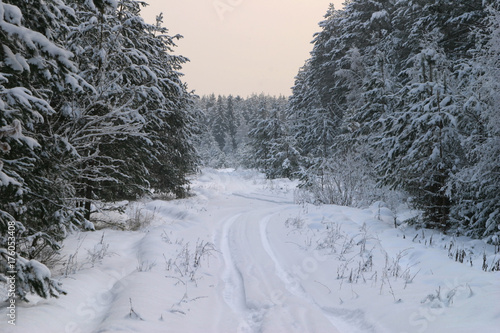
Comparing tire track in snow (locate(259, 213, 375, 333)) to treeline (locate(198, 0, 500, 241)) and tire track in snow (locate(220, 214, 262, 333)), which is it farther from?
treeline (locate(198, 0, 500, 241))

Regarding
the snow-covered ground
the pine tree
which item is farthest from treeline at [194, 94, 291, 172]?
the pine tree

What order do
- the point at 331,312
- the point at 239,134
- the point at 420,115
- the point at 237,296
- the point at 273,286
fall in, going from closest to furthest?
the point at 331,312, the point at 237,296, the point at 273,286, the point at 420,115, the point at 239,134

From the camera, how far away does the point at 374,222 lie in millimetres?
9680

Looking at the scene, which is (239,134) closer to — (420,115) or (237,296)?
(420,115)

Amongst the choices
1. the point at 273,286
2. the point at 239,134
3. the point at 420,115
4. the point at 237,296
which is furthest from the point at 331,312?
the point at 239,134

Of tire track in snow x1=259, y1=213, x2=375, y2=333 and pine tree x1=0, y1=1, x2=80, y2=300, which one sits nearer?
pine tree x1=0, y1=1, x2=80, y2=300

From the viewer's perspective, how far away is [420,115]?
873 cm

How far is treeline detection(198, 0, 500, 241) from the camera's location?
788 centimetres

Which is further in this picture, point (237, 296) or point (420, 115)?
point (420, 115)

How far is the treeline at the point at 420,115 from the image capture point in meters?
7.88

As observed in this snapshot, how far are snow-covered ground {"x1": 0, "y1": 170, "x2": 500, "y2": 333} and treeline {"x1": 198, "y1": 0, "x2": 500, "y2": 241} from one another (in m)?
1.36

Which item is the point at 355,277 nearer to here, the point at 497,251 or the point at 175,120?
the point at 497,251

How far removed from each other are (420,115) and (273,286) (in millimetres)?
6554

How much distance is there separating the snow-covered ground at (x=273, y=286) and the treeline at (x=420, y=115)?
4.46 feet
